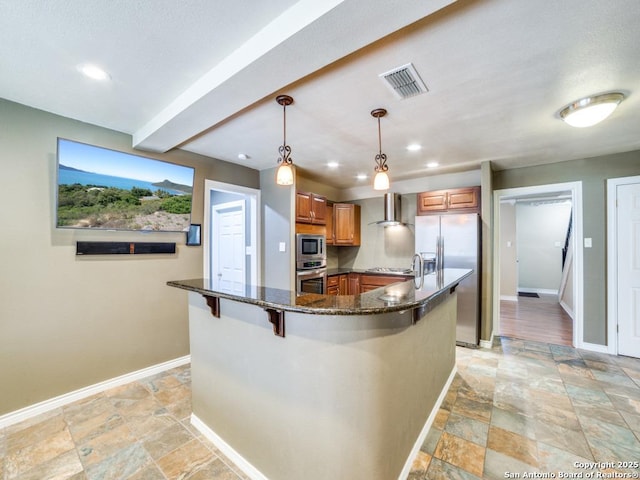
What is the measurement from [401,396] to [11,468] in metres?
2.48

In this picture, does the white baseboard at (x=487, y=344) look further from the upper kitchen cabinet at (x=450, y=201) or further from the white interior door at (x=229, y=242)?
the white interior door at (x=229, y=242)

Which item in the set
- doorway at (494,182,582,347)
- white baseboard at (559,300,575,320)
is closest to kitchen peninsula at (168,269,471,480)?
doorway at (494,182,582,347)

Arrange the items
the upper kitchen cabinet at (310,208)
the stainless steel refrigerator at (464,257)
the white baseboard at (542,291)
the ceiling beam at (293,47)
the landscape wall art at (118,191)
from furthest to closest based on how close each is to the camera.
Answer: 1. the white baseboard at (542,291)
2. the upper kitchen cabinet at (310,208)
3. the stainless steel refrigerator at (464,257)
4. the landscape wall art at (118,191)
5. the ceiling beam at (293,47)

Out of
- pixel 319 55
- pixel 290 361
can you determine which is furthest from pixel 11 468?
pixel 319 55

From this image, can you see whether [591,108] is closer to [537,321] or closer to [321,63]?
[321,63]

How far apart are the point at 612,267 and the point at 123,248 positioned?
565cm

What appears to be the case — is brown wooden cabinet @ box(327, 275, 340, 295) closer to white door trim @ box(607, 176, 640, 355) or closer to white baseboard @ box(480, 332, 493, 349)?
white baseboard @ box(480, 332, 493, 349)

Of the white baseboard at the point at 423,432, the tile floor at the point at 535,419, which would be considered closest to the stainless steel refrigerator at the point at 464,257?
the tile floor at the point at 535,419

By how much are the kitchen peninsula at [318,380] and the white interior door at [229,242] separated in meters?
2.19

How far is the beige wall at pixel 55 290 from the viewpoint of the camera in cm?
218

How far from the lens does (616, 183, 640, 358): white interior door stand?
3.30 meters

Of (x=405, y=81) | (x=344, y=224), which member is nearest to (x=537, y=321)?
(x=344, y=224)

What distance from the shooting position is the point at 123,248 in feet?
8.96

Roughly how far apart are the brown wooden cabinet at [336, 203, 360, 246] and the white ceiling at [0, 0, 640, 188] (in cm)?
238
